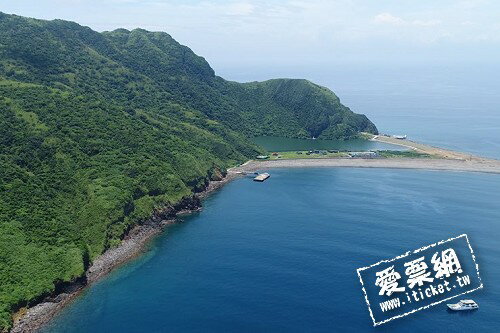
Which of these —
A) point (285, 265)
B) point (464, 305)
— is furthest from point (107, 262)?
point (464, 305)

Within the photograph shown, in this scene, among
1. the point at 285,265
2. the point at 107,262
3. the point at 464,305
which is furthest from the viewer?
the point at 107,262

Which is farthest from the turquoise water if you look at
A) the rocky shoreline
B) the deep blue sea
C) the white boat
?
the rocky shoreline

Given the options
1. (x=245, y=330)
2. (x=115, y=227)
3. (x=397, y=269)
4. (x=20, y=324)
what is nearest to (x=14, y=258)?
(x=20, y=324)

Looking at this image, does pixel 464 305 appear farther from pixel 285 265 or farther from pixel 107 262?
pixel 107 262

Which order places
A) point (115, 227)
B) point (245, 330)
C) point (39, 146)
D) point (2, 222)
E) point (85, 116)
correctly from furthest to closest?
point (85, 116) → point (39, 146) → point (115, 227) → point (2, 222) → point (245, 330)

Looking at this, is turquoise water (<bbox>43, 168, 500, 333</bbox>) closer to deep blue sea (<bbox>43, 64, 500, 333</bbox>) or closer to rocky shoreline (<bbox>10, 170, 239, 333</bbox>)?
deep blue sea (<bbox>43, 64, 500, 333</bbox>)

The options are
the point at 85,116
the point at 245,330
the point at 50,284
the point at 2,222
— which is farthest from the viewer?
the point at 85,116

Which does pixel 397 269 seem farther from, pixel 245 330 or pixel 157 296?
pixel 157 296
